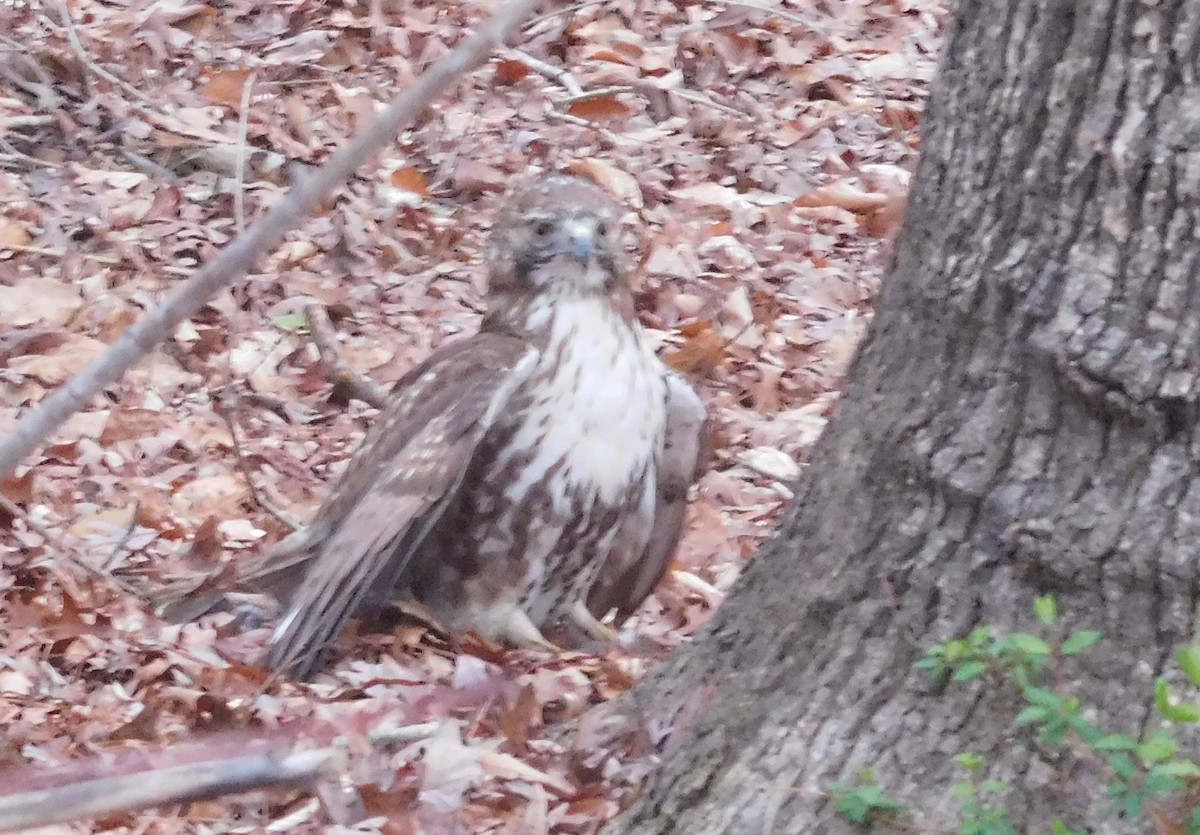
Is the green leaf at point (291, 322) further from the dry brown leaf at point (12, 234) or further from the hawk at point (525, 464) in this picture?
the hawk at point (525, 464)

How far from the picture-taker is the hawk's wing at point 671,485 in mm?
4168

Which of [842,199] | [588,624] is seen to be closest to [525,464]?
[588,624]

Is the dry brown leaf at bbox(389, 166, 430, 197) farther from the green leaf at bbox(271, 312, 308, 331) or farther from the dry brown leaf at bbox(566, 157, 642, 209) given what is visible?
the green leaf at bbox(271, 312, 308, 331)

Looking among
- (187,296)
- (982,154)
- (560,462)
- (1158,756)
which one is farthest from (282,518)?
(187,296)

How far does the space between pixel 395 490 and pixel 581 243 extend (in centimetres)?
80

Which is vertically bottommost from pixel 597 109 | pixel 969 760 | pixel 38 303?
pixel 38 303

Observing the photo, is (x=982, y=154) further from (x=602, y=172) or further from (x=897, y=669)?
(x=602, y=172)

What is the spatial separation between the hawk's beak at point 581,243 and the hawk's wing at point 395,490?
0.27 m

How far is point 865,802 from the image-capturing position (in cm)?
207

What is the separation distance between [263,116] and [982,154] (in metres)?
4.82

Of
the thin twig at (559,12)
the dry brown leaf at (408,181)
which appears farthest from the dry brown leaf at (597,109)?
the dry brown leaf at (408,181)

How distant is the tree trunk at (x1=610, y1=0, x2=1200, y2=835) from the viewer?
1988mm

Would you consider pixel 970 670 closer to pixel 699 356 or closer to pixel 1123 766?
pixel 1123 766

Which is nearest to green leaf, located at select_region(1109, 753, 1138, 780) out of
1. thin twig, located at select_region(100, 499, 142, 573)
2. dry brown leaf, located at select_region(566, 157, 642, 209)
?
thin twig, located at select_region(100, 499, 142, 573)
